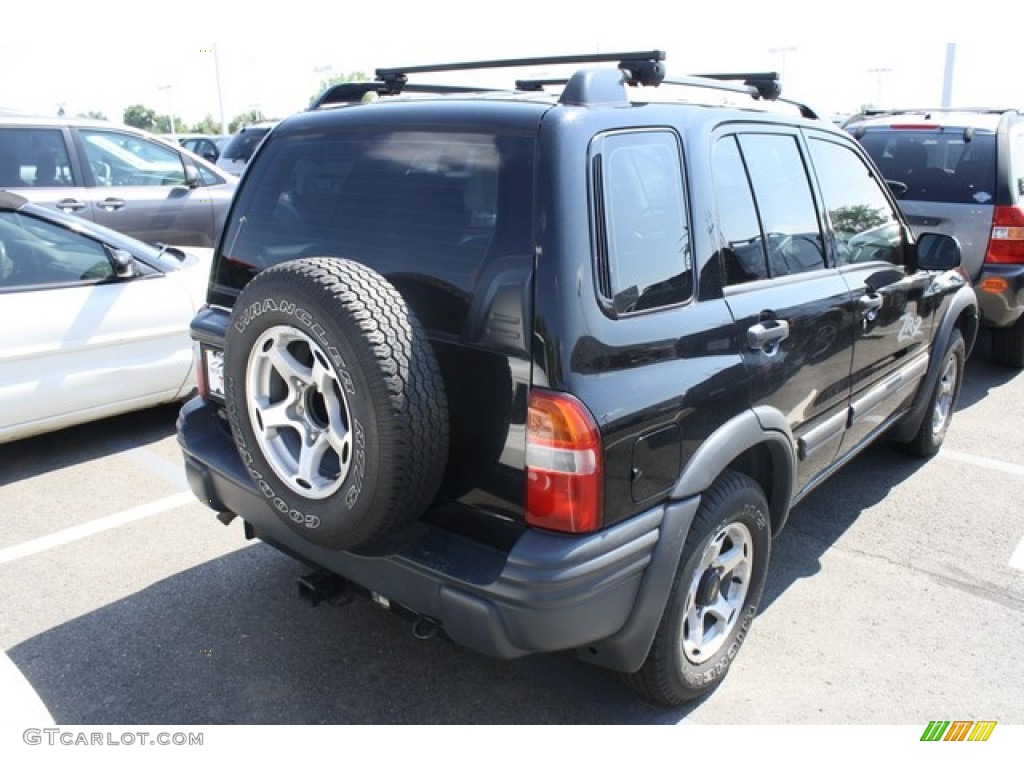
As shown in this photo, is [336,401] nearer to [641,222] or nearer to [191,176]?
[641,222]

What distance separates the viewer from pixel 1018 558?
3.70 metres

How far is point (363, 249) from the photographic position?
2533mm

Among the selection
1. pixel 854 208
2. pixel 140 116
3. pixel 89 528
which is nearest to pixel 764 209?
pixel 854 208

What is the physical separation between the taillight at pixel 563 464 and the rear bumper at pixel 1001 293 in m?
4.87

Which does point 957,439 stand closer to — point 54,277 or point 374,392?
point 374,392

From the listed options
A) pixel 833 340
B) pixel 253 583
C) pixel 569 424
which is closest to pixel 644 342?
pixel 569 424

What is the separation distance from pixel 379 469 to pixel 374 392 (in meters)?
0.19

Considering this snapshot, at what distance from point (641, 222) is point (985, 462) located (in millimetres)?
3489

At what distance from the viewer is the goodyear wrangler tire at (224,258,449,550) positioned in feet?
6.88

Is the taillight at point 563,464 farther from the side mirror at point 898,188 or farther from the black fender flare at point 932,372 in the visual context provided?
the side mirror at point 898,188

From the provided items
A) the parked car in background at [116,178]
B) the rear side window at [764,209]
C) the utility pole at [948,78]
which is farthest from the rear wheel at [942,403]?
the utility pole at [948,78]

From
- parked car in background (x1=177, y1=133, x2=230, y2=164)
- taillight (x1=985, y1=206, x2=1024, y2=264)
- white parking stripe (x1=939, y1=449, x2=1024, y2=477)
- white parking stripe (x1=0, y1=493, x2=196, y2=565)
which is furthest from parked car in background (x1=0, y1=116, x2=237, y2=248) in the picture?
parked car in background (x1=177, y1=133, x2=230, y2=164)

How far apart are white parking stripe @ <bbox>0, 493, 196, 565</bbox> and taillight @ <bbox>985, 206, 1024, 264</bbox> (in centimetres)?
536

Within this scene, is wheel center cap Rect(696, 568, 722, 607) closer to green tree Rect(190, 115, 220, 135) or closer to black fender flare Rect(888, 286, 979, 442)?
black fender flare Rect(888, 286, 979, 442)
